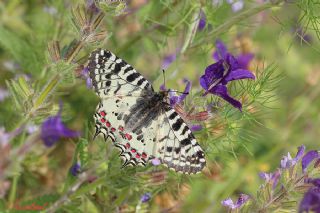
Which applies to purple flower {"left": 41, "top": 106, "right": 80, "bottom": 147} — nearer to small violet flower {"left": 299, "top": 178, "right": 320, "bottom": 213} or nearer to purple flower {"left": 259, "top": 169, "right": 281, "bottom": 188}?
purple flower {"left": 259, "top": 169, "right": 281, "bottom": 188}

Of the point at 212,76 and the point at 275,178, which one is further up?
the point at 212,76

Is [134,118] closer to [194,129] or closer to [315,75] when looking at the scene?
[194,129]

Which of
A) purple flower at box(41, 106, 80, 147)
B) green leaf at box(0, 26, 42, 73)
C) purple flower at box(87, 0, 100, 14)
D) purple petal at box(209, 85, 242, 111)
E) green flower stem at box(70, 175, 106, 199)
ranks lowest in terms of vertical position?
green flower stem at box(70, 175, 106, 199)

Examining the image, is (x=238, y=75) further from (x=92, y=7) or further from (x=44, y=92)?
(x=44, y=92)

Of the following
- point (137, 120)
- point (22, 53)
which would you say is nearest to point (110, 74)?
point (137, 120)

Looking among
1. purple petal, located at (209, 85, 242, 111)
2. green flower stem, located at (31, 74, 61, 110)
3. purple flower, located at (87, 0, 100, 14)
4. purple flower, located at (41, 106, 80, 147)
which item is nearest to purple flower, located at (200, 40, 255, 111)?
purple petal, located at (209, 85, 242, 111)

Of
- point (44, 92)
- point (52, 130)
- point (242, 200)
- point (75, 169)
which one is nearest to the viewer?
point (242, 200)

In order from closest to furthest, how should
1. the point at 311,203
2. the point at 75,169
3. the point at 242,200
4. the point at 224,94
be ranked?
the point at 311,203
the point at 242,200
the point at 224,94
the point at 75,169

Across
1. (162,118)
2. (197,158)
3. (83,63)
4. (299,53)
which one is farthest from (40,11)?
(299,53)
